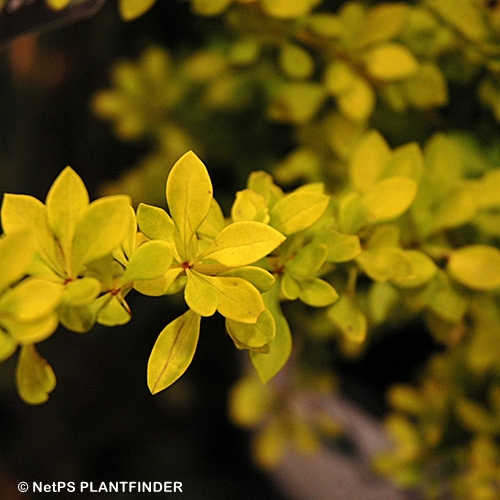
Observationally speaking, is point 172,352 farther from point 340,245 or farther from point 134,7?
point 134,7

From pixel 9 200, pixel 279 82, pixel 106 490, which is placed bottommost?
pixel 106 490

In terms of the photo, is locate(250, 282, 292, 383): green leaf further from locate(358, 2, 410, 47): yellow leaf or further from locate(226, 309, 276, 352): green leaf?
locate(358, 2, 410, 47): yellow leaf

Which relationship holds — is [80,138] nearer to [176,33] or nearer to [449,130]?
[176,33]

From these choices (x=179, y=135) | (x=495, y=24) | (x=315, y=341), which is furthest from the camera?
(x=315, y=341)

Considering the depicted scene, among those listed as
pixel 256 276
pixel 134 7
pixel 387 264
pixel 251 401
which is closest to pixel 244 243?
pixel 256 276

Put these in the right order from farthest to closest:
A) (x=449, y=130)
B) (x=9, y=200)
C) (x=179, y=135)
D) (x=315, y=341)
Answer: (x=315, y=341), (x=179, y=135), (x=449, y=130), (x=9, y=200)

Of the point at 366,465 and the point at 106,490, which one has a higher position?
the point at 106,490

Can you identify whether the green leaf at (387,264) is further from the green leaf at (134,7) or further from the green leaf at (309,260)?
the green leaf at (134,7)

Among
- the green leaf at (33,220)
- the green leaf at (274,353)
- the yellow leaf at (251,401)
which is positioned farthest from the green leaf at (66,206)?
the yellow leaf at (251,401)

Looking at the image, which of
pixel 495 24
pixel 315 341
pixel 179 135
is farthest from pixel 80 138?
pixel 495 24
